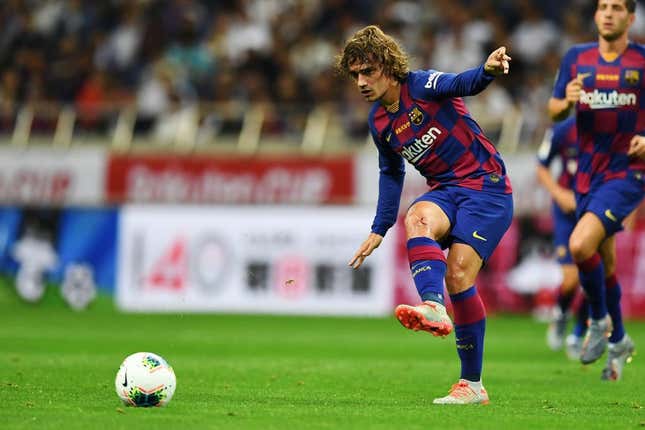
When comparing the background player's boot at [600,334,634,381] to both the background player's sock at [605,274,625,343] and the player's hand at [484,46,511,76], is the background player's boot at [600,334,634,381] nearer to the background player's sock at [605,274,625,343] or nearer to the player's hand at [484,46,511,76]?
the background player's sock at [605,274,625,343]

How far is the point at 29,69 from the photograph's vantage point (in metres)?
22.7

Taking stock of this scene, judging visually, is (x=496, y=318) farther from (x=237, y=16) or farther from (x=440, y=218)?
(x=440, y=218)

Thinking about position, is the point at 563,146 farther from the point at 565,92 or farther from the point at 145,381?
the point at 145,381

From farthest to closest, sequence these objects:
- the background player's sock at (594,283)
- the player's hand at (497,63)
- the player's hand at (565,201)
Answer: the player's hand at (565,201) < the background player's sock at (594,283) < the player's hand at (497,63)

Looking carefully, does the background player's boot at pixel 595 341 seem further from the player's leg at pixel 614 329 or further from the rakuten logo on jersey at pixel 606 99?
the rakuten logo on jersey at pixel 606 99

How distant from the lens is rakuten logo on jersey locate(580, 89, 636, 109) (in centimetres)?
972

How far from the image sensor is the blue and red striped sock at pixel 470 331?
7988mm

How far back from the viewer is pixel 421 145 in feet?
26.3

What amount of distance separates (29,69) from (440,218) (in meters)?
16.0

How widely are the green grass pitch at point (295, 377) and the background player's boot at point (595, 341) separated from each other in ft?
0.68

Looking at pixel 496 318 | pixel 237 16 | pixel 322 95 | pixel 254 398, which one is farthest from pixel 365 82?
pixel 237 16

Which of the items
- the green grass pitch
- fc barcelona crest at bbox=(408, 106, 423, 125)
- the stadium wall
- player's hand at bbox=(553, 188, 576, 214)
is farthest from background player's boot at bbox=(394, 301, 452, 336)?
the stadium wall

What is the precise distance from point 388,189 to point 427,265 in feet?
2.88

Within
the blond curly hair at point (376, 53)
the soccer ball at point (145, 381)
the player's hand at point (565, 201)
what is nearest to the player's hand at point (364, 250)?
the blond curly hair at point (376, 53)
